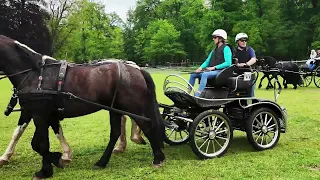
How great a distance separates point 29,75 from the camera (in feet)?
16.3

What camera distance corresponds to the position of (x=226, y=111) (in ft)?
21.1

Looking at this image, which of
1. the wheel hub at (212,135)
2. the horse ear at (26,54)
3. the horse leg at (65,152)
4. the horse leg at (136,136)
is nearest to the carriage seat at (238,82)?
the wheel hub at (212,135)

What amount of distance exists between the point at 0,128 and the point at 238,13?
40100 mm

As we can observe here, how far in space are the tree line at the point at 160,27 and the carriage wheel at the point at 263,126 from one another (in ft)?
123

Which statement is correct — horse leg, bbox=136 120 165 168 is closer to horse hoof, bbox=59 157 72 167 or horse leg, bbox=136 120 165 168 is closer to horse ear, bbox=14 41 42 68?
horse hoof, bbox=59 157 72 167

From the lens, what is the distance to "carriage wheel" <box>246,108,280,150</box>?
603cm

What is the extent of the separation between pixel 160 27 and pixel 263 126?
57.0 metres

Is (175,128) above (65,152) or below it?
above

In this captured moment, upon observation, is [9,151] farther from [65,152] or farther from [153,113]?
[153,113]

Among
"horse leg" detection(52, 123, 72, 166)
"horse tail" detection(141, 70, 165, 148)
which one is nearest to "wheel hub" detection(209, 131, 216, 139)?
"horse tail" detection(141, 70, 165, 148)

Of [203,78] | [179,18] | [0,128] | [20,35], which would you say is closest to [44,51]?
[20,35]

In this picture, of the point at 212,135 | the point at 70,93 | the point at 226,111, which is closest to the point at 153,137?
the point at 212,135

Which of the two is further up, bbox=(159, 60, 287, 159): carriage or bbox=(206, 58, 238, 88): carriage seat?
bbox=(206, 58, 238, 88): carriage seat

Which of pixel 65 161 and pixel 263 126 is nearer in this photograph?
pixel 65 161
